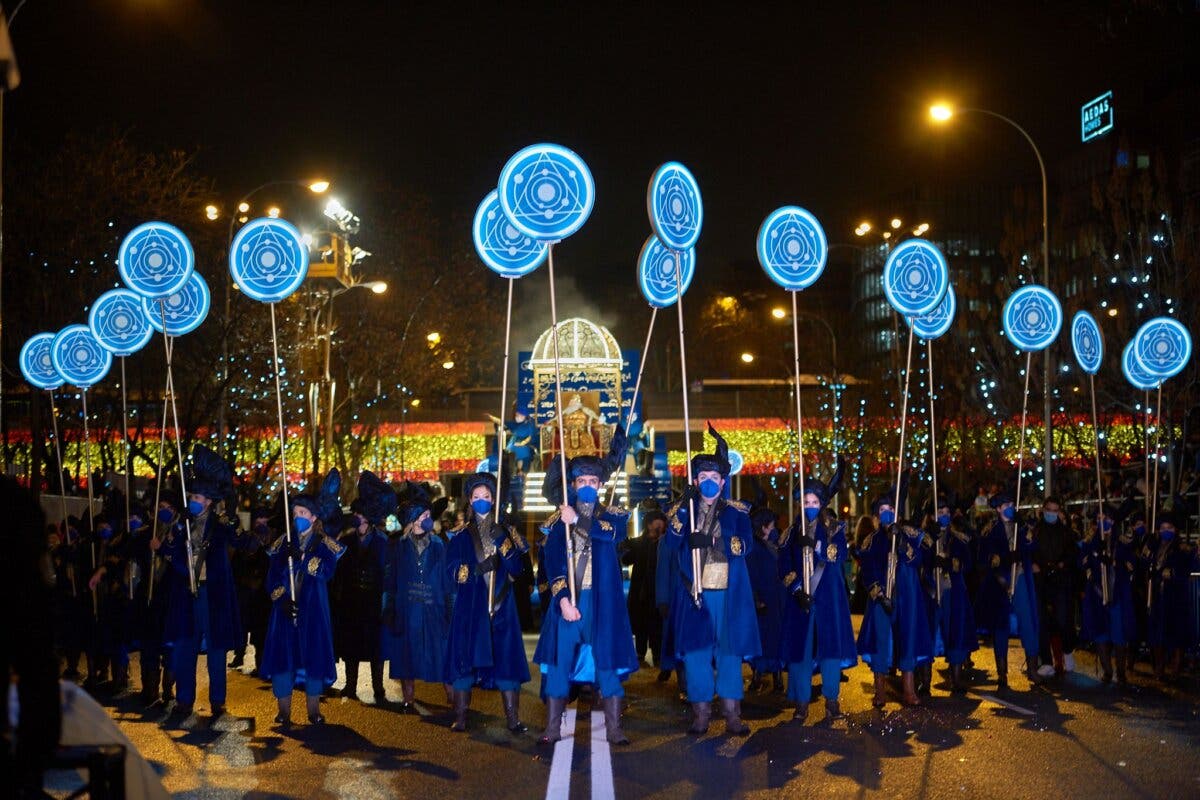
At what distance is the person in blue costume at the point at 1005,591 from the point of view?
14.6 meters

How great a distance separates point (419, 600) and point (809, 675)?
11.4 feet

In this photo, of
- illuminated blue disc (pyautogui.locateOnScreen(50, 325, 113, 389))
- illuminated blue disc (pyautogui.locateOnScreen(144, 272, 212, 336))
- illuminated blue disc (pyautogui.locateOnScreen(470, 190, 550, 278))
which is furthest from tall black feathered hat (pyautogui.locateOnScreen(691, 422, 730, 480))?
illuminated blue disc (pyautogui.locateOnScreen(50, 325, 113, 389))

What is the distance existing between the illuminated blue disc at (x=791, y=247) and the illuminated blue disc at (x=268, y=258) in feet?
14.8

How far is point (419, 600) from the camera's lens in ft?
41.6

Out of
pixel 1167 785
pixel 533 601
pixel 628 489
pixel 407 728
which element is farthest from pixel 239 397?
pixel 1167 785

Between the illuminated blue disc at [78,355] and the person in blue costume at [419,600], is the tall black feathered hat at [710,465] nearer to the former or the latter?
the person in blue costume at [419,600]

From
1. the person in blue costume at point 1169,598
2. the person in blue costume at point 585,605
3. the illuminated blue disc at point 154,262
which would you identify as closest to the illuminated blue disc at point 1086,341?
the person in blue costume at point 1169,598

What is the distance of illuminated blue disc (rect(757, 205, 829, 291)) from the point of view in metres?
13.6

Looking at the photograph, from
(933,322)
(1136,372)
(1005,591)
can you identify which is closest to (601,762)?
(1005,591)

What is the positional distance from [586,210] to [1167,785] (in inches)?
243

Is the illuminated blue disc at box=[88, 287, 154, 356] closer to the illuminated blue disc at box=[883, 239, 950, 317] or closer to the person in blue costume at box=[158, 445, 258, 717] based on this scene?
the person in blue costume at box=[158, 445, 258, 717]

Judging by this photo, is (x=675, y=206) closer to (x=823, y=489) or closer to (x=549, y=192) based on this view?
(x=549, y=192)

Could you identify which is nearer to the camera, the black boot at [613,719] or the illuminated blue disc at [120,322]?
the black boot at [613,719]

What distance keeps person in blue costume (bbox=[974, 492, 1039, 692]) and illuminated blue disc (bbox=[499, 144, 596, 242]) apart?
6049 millimetres
